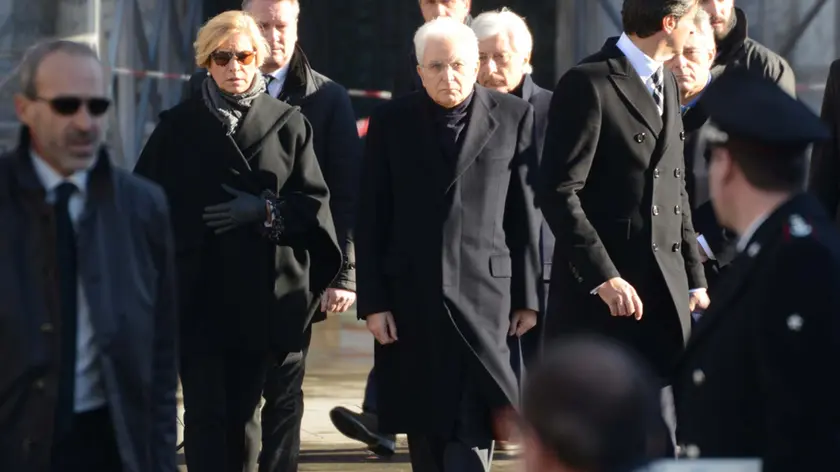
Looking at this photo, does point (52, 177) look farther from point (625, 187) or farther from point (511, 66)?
point (511, 66)

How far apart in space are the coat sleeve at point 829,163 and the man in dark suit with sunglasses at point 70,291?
3.42 meters

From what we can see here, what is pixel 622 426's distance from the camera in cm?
297

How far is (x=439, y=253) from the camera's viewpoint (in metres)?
6.89

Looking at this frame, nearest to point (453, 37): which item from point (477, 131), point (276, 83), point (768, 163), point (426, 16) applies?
point (477, 131)

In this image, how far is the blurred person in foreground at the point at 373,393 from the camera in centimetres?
874

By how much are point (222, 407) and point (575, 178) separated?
5.28ft

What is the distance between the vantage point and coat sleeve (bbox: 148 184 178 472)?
16.3 ft

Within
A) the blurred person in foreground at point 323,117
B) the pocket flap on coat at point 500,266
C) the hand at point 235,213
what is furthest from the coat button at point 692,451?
the blurred person in foreground at point 323,117

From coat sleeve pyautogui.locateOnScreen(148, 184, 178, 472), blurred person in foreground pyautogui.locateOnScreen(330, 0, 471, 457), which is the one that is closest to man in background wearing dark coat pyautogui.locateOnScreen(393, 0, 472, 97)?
blurred person in foreground pyautogui.locateOnScreen(330, 0, 471, 457)

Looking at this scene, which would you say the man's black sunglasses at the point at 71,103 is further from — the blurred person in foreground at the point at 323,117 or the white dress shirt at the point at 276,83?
the white dress shirt at the point at 276,83

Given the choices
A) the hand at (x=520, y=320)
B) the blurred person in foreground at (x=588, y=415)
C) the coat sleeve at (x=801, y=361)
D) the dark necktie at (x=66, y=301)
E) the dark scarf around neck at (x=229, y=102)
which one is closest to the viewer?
the blurred person in foreground at (x=588, y=415)

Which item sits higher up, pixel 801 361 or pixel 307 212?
pixel 801 361

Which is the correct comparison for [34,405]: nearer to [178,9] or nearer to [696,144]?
[696,144]

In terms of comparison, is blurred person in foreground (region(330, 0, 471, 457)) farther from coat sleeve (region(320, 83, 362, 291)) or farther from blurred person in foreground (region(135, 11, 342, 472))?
blurred person in foreground (region(135, 11, 342, 472))
